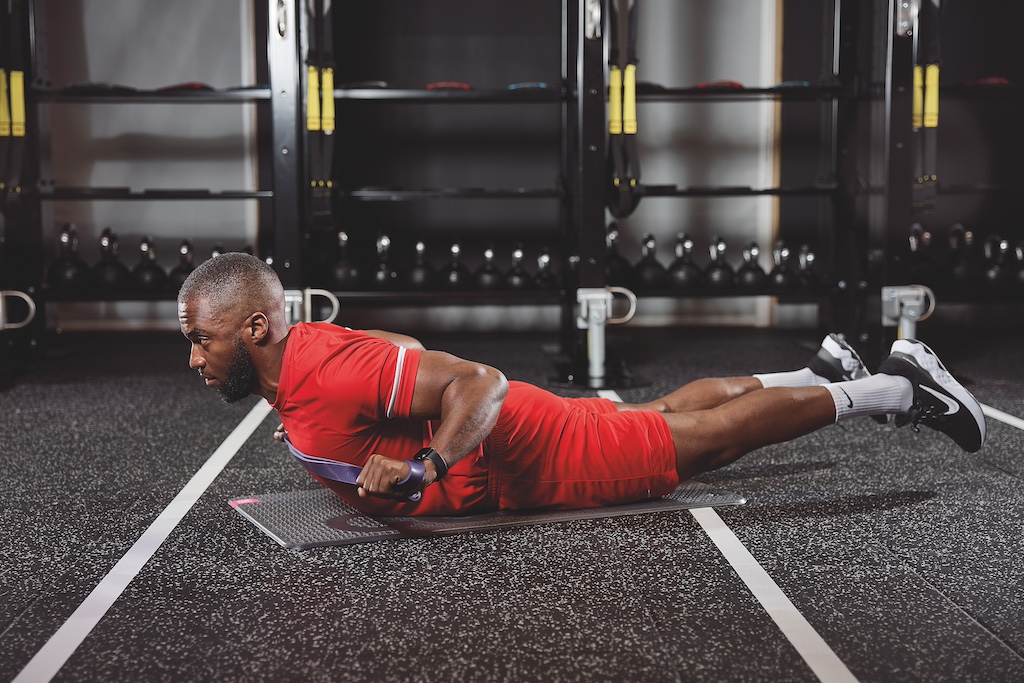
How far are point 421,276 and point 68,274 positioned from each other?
173 centimetres

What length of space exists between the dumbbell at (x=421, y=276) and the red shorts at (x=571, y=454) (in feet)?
8.64

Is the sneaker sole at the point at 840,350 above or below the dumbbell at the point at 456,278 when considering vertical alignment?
below

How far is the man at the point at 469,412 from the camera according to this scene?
1.90m

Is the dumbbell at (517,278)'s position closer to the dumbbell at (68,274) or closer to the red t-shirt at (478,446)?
the dumbbell at (68,274)

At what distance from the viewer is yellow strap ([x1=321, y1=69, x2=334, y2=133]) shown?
14.3 feet

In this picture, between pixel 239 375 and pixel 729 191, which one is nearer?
pixel 239 375

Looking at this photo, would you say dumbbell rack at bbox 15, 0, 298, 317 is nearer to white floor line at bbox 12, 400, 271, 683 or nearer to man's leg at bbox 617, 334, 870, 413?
white floor line at bbox 12, 400, 271, 683

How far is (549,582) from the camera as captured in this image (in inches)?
74.3

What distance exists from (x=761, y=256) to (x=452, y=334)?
6.36 feet

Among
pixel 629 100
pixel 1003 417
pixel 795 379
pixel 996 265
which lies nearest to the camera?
pixel 795 379

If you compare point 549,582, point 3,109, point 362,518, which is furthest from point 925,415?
point 3,109

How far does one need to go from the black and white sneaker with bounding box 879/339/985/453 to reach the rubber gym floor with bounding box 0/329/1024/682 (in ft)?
0.54

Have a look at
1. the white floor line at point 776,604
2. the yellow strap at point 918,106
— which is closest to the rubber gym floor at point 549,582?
the white floor line at point 776,604

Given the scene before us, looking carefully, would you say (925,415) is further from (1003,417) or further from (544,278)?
(544,278)
